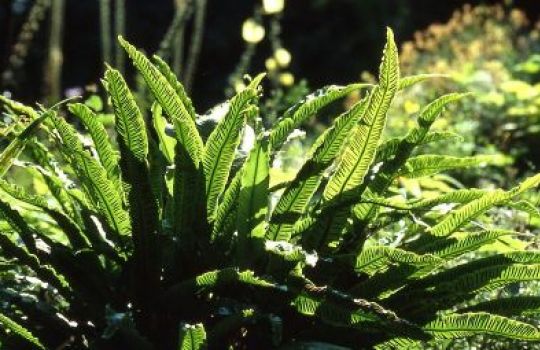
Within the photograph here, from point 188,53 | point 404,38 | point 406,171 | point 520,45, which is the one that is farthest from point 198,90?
point 406,171

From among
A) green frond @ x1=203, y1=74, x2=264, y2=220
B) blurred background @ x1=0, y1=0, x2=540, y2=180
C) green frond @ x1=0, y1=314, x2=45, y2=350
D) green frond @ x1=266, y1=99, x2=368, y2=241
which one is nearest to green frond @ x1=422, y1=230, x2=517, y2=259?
green frond @ x1=266, y1=99, x2=368, y2=241

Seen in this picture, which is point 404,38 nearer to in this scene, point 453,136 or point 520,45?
point 520,45

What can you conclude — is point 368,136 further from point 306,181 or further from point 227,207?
point 227,207

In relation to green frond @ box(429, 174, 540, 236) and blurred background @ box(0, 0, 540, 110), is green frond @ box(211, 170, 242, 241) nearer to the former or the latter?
green frond @ box(429, 174, 540, 236)

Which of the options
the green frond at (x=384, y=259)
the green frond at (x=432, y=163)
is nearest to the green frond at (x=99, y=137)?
the green frond at (x=384, y=259)

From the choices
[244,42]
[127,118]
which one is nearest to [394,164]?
[127,118]
